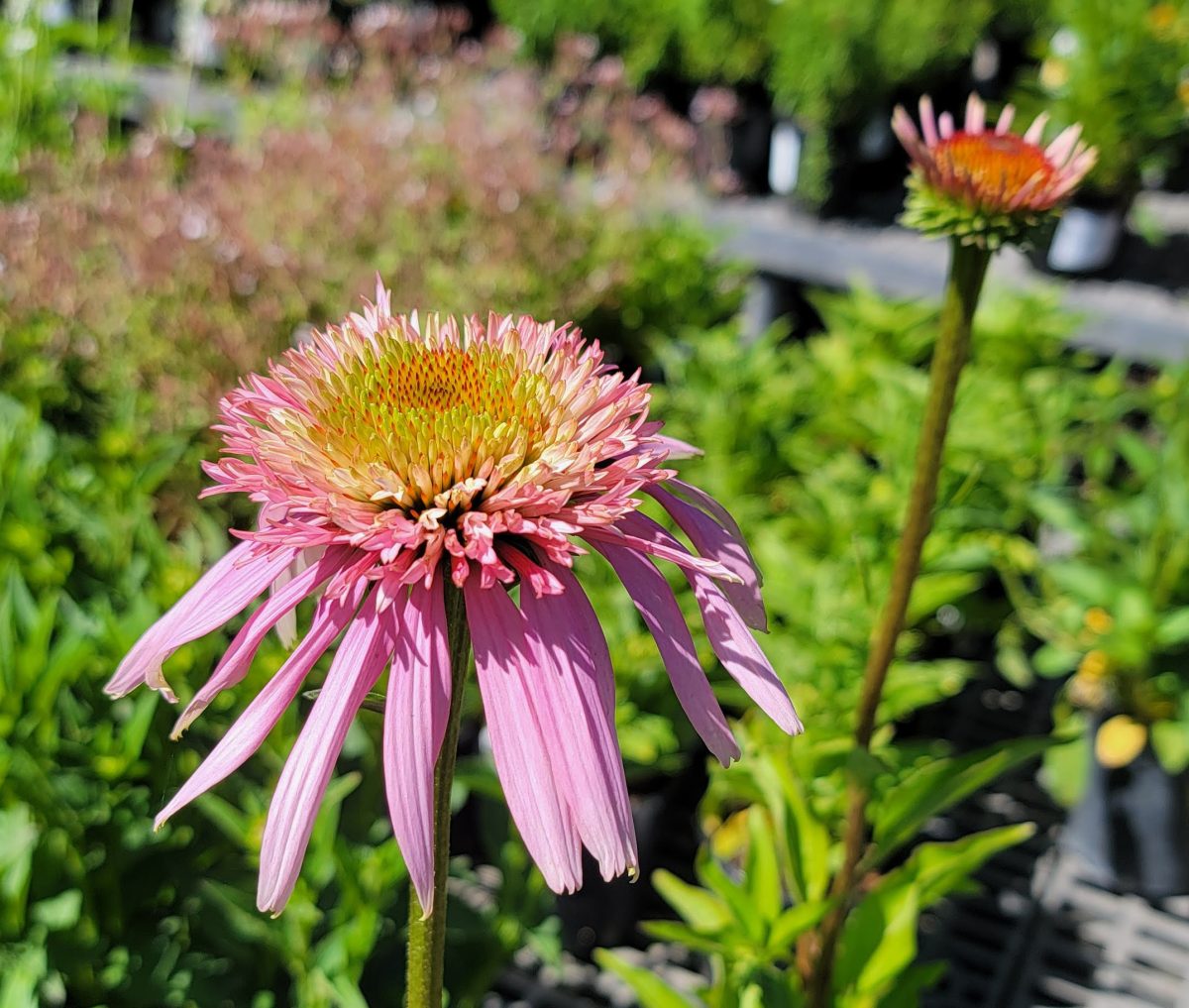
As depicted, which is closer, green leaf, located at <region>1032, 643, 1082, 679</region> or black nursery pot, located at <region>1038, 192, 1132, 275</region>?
green leaf, located at <region>1032, 643, 1082, 679</region>

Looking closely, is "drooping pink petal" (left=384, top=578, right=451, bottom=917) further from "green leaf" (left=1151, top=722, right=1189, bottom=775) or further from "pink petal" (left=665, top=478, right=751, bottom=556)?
"green leaf" (left=1151, top=722, right=1189, bottom=775)

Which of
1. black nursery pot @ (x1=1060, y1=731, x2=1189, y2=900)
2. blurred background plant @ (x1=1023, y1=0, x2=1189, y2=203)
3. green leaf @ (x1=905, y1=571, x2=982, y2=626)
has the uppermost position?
blurred background plant @ (x1=1023, y1=0, x2=1189, y2=203)

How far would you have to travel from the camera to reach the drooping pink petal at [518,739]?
44 centimetres

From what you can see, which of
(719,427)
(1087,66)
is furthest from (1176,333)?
(719,427)

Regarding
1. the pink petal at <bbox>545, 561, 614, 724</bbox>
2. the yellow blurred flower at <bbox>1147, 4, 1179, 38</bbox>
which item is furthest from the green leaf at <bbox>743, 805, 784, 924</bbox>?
the yellow blurred flower at <bbox>1147, 4, 1179, 38</bbox>

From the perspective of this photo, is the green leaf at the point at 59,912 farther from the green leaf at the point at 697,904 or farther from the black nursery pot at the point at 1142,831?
the black nursery pot at the point at 1142,831

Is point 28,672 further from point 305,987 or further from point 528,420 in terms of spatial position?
point 528,420

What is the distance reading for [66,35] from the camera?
3186mm

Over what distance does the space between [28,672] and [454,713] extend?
581 mm

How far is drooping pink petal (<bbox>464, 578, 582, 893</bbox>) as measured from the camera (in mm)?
443

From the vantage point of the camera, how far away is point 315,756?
1.48ft

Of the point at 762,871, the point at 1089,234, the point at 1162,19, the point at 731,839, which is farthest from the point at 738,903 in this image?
the point at 1162,19

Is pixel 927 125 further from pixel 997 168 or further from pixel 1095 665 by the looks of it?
pixel 1095 665

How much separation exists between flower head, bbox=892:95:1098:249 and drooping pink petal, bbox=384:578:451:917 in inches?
18.0
